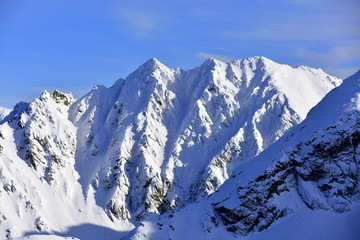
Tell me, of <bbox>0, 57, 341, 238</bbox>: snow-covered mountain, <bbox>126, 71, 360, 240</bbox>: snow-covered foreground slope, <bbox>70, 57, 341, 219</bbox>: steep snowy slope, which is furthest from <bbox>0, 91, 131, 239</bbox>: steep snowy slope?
<bbox>126, 71, 360, 240</bbox>: snow-covered foreground slope

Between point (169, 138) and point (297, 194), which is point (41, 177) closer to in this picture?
point (169, 138)

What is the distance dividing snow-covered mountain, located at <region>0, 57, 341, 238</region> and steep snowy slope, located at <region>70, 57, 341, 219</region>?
0.37 m

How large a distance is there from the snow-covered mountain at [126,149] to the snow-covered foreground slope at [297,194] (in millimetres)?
59124

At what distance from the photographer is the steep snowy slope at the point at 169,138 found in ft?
566

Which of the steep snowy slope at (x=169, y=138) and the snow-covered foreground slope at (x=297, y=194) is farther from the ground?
the steep snowy slope at (x=169, y=138)

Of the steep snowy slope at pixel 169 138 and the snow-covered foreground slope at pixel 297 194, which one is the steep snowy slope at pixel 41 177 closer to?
the steep snowy slope at pixel 169 138

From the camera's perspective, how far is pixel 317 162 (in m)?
103

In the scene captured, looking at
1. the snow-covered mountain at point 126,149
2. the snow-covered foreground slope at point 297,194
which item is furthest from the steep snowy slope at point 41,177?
the snow-covered foreground slope at point 297,194

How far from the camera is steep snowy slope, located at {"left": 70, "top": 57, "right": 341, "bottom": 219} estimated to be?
566 ft

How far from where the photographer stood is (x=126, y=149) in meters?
181

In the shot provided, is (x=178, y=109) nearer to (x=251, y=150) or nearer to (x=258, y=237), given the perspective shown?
(x=251, y=150)

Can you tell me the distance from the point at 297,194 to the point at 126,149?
88.8 meters

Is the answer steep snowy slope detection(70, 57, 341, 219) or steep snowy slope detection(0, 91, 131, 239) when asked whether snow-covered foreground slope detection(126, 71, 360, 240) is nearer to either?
steep snowy slope detection(0, 91, 131, 239)

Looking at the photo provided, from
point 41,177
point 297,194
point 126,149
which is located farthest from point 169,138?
point 297,194
